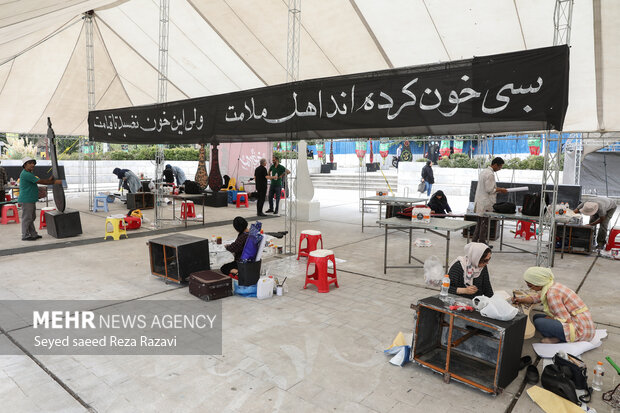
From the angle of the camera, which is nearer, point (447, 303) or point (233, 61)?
point (447, 303)

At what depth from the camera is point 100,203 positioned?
541 inches

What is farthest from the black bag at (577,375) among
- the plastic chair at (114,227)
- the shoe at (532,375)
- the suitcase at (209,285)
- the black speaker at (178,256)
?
the plastic chair at (114,227)

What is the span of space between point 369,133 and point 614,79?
Result: 5480 millimetres

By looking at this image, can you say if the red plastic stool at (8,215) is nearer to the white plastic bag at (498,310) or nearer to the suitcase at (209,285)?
the suitcase at (209,285)

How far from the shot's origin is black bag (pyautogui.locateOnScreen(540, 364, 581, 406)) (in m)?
3.14

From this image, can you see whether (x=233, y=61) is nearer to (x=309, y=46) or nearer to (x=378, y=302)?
(x=309, y=46)

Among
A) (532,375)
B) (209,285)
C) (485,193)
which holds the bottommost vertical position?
(532,375)

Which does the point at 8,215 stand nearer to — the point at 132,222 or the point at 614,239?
the point at 132,222

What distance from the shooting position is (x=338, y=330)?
452 cm

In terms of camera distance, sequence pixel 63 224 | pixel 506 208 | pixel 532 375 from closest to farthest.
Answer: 1. pixel 532 375
2. pixel 506 208
3. pixel 63 224

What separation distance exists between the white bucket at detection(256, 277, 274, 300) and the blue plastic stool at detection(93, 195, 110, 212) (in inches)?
396

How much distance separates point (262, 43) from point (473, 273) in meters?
8.39

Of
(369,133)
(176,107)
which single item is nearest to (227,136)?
(176,107)

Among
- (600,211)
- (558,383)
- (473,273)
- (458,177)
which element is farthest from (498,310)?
(458,177)
